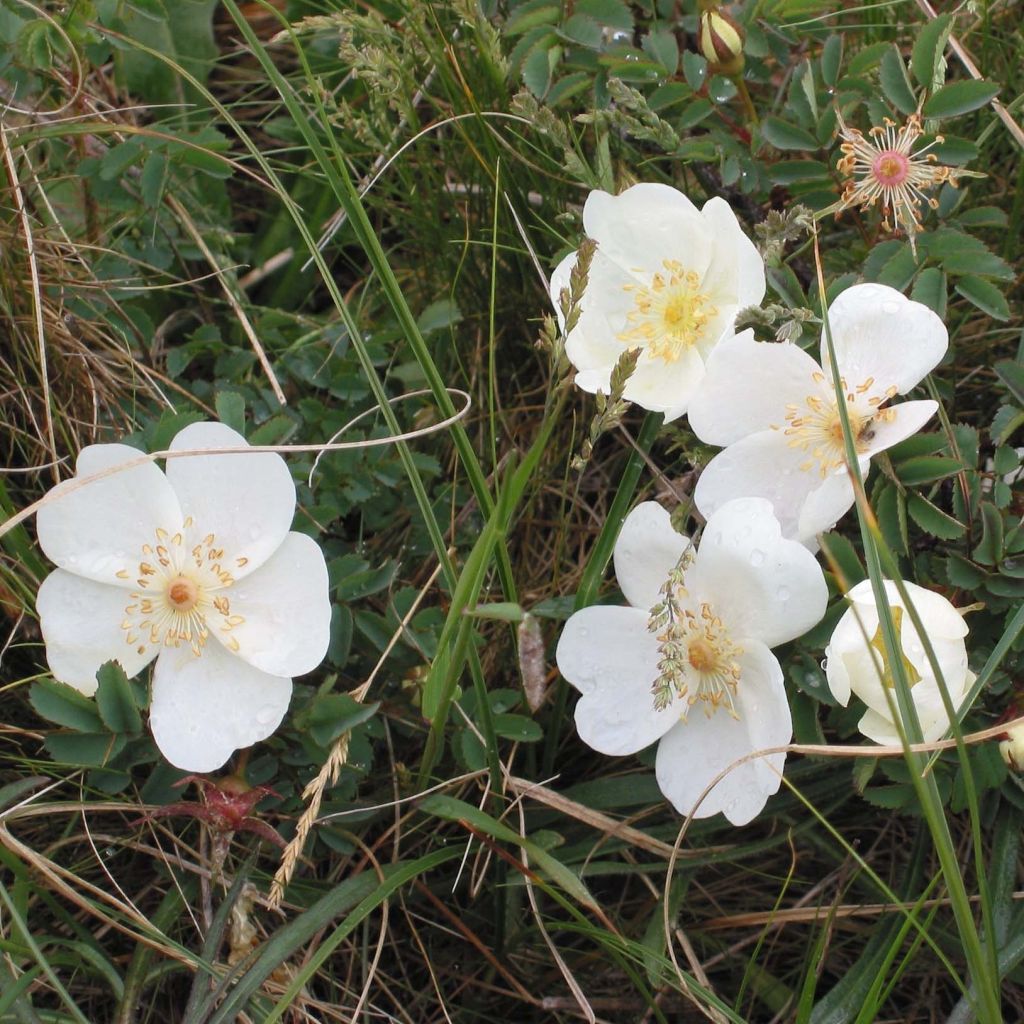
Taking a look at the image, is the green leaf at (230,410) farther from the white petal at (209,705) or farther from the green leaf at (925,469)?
the green leaf at (925,469)

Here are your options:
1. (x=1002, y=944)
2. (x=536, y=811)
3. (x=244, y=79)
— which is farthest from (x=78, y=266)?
(x=1002, y=944)

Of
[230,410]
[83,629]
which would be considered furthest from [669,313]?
[83,629]

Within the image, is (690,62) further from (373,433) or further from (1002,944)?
(1002,944)

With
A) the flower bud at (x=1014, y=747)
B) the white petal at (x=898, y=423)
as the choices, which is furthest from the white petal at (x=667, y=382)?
the flower bud at (x=1014, y=747)

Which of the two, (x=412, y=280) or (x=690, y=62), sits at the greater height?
(x=690, y=62)

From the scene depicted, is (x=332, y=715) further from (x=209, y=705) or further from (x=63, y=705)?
(x=63, y=705)

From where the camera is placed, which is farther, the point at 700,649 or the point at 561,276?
the point at 561,276
